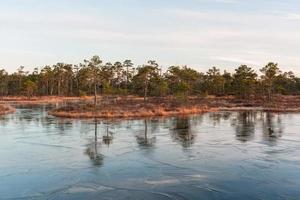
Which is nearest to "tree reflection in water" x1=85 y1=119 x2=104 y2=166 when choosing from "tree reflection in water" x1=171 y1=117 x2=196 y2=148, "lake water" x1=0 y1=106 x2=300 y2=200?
"lake water" x1=0 y1=106 x2=300 y2=200

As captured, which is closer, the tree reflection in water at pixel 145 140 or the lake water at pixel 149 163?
the lake water at pixel 149 163

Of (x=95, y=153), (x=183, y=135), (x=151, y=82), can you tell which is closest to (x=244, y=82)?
(x=151, y=82)

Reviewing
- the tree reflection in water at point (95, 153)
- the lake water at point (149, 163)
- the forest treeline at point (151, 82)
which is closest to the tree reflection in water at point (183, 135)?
the lake water at point (149, 163)

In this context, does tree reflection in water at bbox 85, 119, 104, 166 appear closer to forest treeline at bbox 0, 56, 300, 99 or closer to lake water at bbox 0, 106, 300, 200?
lake water at bbox 0, 106, 300, 200

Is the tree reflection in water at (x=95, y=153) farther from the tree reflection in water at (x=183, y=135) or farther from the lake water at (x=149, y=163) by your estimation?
the tree reflection in water at (x=183, y=135)

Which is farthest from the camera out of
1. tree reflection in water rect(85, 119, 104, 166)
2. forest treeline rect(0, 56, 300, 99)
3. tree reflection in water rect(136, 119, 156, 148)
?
forest treeline rect(0, 56, 300, 99)

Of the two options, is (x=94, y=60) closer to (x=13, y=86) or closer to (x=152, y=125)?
(x=152, y=125)
